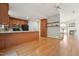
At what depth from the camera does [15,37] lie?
3568mm

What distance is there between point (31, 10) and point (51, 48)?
3.16 feet

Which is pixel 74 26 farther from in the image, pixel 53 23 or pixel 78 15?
pixel 53 23

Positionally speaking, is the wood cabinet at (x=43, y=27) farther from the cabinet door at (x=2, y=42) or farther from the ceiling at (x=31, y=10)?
the cabinet door at (x=2, y=42)

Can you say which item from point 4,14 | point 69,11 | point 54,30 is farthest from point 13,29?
point 69,11

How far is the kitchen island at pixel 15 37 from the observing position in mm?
3316

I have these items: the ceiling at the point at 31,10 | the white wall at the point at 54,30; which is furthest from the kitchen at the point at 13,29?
the white wall at the point at 54,30

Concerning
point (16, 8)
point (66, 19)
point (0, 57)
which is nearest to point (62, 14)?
point (66, 19)

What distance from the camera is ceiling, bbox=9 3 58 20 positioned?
9.27 ft

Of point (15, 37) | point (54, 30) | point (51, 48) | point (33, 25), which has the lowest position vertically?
point (51, 48)

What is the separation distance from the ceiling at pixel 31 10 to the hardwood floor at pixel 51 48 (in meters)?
0.59

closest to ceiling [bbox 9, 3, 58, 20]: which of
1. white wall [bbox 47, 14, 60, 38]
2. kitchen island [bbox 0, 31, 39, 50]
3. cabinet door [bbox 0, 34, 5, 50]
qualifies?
white wall [bbox 47, 14, 60, 38]

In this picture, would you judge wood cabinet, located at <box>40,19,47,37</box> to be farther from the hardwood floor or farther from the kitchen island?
the kitchen island

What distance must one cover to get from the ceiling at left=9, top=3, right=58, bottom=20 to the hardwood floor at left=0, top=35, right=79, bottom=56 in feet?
1.93

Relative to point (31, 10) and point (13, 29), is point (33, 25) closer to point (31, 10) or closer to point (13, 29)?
point (31, 10)
